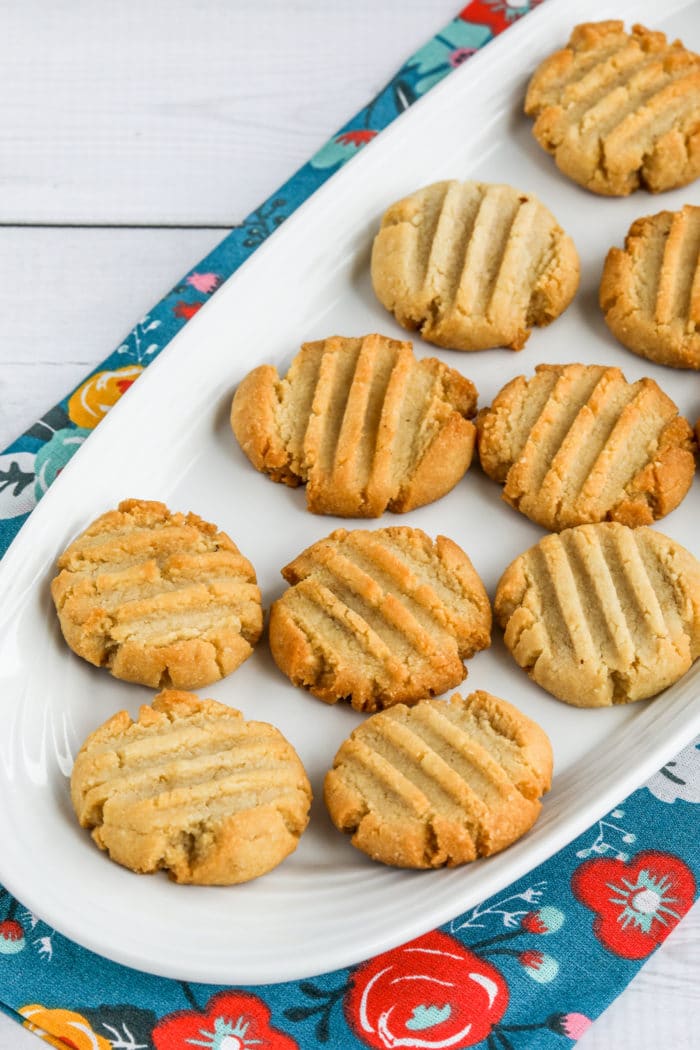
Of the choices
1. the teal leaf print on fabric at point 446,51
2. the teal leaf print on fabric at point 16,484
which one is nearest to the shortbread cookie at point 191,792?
the teal leaf print on fabric at point 16,484

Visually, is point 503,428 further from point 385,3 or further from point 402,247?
point 385,3

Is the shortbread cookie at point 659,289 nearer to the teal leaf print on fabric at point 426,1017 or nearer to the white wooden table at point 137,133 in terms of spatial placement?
the white wooden table at point 137,133

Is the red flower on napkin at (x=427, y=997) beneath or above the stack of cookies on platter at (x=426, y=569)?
beneath

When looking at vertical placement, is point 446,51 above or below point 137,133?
below

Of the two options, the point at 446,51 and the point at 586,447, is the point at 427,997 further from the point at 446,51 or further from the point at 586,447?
the point at 446,51

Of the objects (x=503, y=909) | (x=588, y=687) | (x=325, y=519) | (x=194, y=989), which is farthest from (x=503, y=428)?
(x=194, y=989)

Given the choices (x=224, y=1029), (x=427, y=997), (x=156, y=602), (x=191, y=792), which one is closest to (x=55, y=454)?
(x=156, y=602)
